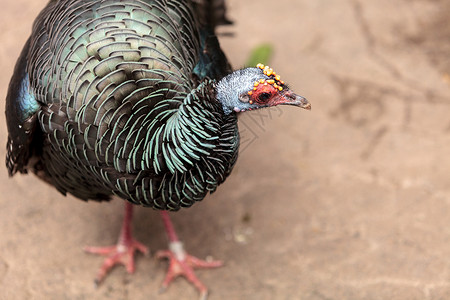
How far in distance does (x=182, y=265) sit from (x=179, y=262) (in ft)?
0.10

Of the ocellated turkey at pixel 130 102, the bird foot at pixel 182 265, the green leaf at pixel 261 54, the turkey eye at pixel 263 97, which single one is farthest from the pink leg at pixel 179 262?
the green leaf at pixel 261 54

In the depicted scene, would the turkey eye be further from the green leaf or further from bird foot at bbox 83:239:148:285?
the green leaf

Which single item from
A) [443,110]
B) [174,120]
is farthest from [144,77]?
[443,110]

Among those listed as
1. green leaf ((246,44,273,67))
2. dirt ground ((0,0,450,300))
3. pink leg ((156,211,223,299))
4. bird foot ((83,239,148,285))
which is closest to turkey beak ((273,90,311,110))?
dirt ground ((0,0,450,300))

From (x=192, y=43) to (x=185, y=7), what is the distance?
28 centimetres

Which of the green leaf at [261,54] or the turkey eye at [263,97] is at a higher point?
the turkey eye at [263,97]

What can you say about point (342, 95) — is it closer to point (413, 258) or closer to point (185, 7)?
point (413, 258)

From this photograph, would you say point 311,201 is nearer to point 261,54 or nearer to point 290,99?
point 261,54

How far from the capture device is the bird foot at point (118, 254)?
4.17 metres

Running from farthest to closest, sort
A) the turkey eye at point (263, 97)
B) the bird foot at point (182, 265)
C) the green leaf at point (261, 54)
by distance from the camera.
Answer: the green leaf at point (261, 54) → the bird foot at point (182, 265) → the turkey eye at point (263, 97)

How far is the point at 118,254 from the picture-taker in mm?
4230

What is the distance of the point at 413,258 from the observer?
4238 millimetres

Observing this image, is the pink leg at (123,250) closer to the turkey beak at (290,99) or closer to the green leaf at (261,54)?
the turkey beak at (290,99)

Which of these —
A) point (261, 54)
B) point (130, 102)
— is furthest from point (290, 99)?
point (261, 54)
